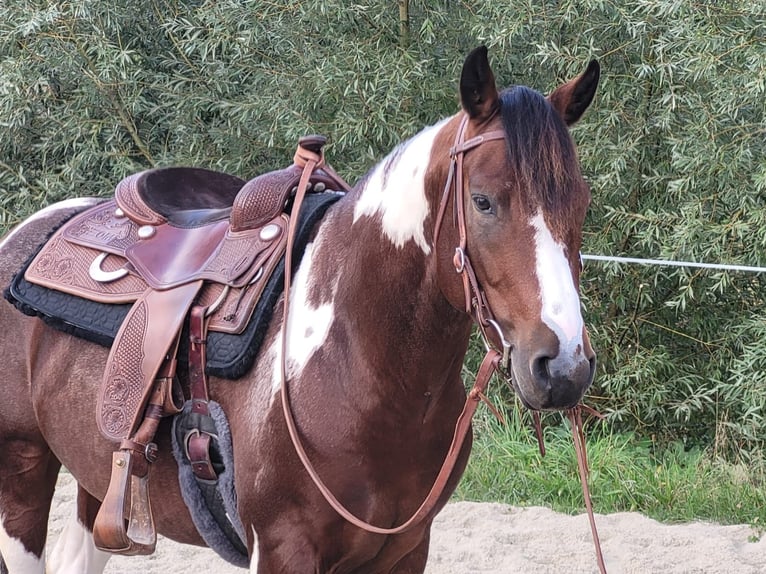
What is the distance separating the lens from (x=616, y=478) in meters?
4.82

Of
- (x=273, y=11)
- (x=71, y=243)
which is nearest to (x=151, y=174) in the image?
(x=71, y=243)

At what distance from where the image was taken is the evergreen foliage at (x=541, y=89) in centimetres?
495

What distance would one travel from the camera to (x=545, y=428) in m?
5.52

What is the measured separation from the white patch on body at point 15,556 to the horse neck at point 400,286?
1386mm

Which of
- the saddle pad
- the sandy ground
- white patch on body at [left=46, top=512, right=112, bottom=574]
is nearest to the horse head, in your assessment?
the saddle pad

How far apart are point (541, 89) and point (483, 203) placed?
419 centimetres

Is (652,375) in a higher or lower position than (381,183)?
lower

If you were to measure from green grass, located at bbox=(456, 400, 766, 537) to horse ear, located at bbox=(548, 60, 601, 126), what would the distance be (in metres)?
2.89

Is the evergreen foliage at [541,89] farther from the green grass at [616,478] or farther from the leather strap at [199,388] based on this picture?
the leather strap at [199,388]

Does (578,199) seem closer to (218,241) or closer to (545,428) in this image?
(218,241)

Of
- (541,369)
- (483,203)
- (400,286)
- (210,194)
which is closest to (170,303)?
(400,286)

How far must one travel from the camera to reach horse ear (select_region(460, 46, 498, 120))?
1.72 m

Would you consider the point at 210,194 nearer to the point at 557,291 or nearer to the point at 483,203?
the point at 483,203

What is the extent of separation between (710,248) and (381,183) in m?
3.39
